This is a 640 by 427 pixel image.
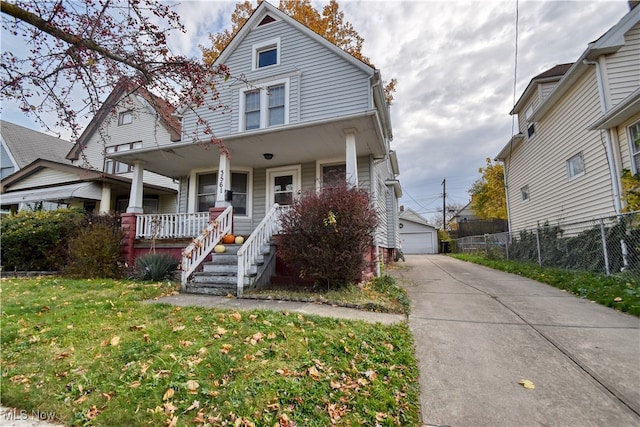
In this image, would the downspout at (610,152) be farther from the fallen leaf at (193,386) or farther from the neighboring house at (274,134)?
the fallen leaf at (193,386)

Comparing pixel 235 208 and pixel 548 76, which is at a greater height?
pixel 548 76

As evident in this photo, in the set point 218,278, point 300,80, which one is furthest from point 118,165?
point 218,278

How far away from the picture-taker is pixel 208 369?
2584 millimetres

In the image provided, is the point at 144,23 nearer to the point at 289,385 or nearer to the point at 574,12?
the point at 289,385

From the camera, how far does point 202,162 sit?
9.67 m

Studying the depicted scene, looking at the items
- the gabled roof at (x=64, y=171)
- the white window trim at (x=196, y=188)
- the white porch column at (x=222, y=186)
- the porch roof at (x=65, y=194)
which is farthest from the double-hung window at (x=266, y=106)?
the porch roof at (x=65, y=194)

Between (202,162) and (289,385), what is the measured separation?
8809 millimetres

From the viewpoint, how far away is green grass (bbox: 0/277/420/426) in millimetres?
2096

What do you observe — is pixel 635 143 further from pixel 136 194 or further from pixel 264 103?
pixel 136 194

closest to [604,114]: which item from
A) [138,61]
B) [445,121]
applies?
[445,121]

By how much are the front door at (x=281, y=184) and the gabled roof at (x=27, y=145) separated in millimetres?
17128

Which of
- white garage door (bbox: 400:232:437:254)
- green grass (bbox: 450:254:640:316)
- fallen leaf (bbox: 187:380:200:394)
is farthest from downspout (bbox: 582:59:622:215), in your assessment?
white garage door (bbox: 400:232:437:254)

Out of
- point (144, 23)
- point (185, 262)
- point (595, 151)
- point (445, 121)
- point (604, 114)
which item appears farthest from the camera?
point (445, 121)

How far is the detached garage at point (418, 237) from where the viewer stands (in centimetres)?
2955
